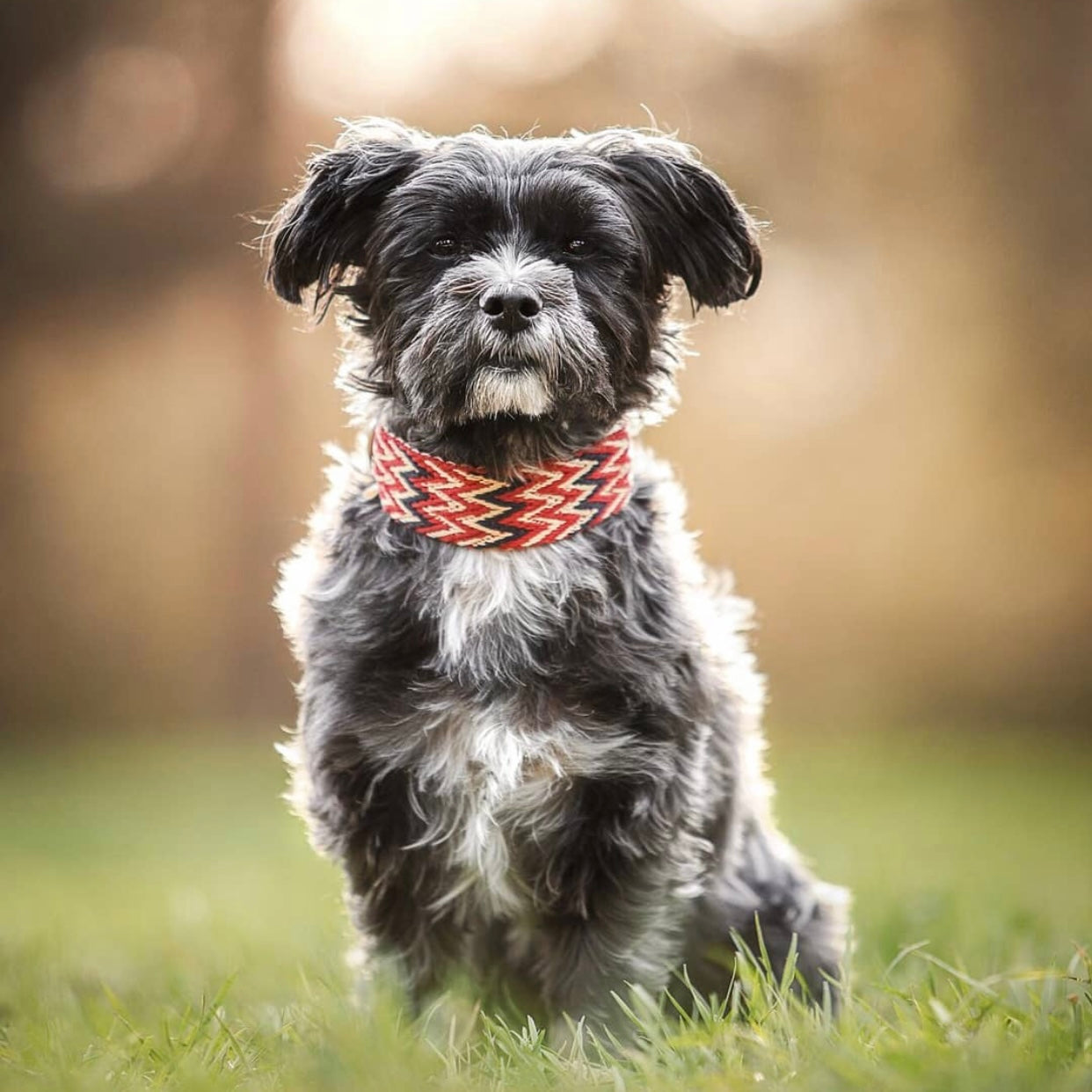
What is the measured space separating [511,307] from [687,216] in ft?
2.57

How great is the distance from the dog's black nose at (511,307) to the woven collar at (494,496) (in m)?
0.44

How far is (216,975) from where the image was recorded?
173 inches

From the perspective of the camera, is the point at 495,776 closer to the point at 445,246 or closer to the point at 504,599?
the point at 504,599

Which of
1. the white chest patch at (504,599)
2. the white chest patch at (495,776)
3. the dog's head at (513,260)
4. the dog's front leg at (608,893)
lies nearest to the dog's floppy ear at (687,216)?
the dog's head at (513,260)

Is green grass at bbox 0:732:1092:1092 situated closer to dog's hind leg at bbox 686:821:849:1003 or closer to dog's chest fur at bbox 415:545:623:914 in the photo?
dog's hind leg at bbox 686:821:849:1003

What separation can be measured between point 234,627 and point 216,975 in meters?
9.23

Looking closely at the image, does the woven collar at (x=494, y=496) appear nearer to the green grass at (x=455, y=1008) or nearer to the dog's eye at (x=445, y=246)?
the dog's eye at (x=445, y=246)

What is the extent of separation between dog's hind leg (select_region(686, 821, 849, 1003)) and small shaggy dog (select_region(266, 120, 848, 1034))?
0.01 metres

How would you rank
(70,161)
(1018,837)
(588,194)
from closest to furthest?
(588,194) → (1018,837) → (70,161)

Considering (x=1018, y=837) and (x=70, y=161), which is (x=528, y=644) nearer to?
(x=1018, y=837)

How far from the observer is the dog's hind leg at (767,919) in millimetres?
3957

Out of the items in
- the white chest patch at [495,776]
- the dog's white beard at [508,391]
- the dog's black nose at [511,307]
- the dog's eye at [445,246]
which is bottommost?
the white chest patch at [495,776]

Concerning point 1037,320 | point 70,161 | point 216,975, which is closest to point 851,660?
point 1037,320

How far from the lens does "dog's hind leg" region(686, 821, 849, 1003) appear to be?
396cm
